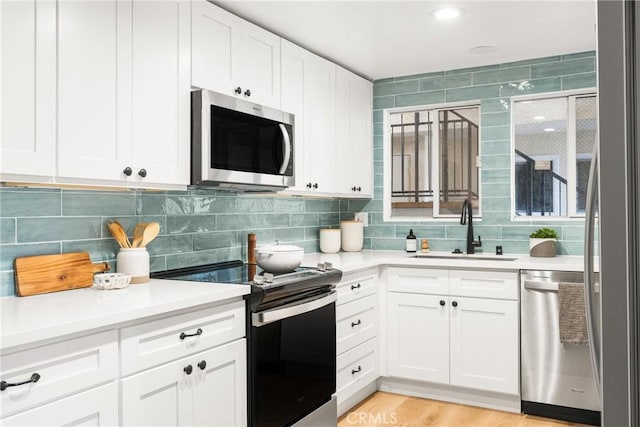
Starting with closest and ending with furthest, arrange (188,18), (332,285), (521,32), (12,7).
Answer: (12,7)
(188,18)
(332,285)
(521,32)

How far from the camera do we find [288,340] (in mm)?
2582

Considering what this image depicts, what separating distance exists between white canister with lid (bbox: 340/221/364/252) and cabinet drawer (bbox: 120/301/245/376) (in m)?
2.01

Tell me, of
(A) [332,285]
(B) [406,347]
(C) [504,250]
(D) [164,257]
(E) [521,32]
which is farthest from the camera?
(C) [504,250]

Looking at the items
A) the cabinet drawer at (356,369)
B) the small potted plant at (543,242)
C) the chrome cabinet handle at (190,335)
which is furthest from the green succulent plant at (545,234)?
the chrome cabinet handle at (190,335)

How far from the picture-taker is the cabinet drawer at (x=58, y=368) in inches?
57.0

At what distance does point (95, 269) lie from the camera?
234cm

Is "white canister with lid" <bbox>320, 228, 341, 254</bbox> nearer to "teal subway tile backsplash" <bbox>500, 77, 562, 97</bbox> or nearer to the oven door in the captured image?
the oven door

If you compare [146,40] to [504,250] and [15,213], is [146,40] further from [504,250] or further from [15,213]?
[504,250]

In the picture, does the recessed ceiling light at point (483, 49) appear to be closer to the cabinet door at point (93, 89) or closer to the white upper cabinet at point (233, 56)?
the white upper cabinet at point (233, 56)

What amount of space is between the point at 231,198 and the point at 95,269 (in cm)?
109

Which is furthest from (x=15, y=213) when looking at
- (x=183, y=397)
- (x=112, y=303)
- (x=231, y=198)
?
(x=231, y=198)

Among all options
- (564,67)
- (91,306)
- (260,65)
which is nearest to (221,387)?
(91,306)

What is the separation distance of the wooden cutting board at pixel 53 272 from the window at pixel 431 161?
2628mm

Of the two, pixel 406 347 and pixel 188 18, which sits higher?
pixel 188 18
